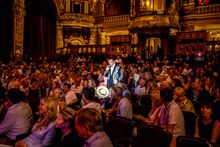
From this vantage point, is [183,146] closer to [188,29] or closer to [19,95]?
[19,95]

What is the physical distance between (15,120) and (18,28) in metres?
18.9

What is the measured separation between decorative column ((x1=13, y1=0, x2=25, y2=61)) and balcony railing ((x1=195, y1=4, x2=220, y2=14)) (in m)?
12.2

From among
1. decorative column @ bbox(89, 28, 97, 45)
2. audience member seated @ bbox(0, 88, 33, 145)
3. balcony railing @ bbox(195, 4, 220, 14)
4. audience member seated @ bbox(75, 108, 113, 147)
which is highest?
balcony railing @ bbox(195, 4, 220, 14)

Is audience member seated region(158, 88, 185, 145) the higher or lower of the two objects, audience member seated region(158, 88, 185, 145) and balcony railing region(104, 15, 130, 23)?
the lower

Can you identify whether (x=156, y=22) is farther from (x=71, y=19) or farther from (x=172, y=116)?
(x=172, y=116)

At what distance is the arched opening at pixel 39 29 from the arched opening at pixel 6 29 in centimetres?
147

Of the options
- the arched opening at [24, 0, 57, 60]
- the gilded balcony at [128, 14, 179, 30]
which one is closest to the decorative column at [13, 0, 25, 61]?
the arched opening at [24, 0, 57, 60]

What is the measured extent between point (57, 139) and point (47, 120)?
0.29 meters

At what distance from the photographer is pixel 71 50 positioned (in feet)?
80.2

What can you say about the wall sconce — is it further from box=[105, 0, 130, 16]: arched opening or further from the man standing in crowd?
the man standing in crowd

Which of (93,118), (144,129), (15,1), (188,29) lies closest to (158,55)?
(188,29)

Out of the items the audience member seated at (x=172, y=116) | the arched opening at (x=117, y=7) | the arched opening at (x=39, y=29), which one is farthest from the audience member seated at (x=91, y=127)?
the arched opening at (x=117, y=7)

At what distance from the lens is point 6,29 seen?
72.8 feet

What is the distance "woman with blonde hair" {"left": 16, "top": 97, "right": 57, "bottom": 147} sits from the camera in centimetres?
419
